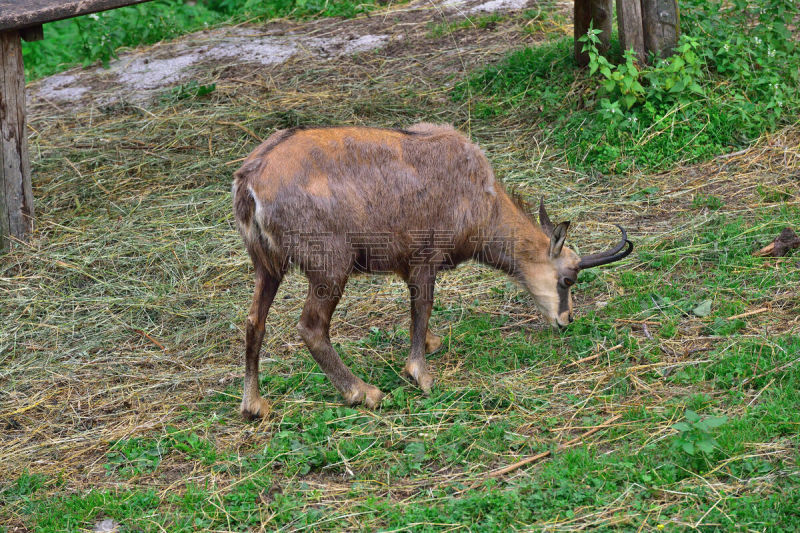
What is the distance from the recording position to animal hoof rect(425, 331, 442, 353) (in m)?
6.16

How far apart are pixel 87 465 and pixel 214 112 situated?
17.5ft

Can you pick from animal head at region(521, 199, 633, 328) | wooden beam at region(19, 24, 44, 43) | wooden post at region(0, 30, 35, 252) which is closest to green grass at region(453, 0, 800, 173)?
animal head at region(521, 199, 633, 328)

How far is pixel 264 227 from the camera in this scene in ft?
17.0

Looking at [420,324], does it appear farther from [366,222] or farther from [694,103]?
[694,103]

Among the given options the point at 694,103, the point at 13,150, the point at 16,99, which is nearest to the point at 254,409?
the point at 13,150

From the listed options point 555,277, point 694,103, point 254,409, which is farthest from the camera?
point 694,103

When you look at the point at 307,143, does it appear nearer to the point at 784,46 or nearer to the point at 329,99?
the point at 329,99

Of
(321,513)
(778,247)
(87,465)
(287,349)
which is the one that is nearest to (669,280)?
(778,247)

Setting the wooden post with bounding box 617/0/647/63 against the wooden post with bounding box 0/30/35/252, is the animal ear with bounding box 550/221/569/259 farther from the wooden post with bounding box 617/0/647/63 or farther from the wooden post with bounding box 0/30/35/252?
the wooden post with bounding box 0/30/35/252

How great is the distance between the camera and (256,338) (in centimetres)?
539

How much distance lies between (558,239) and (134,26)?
820 centimetres

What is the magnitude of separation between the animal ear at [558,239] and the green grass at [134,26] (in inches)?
267

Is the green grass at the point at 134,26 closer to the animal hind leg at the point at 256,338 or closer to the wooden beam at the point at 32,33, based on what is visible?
the wooden beam at the point at 32,33

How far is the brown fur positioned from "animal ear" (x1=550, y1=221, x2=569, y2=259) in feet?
0.72
